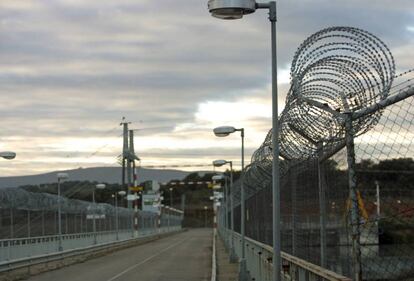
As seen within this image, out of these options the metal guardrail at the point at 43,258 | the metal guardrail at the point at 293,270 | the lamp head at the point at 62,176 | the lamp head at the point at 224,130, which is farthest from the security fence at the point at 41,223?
the metal guardrail at the point at 293,270

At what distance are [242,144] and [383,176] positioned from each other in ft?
60.1

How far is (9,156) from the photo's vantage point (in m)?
27.8

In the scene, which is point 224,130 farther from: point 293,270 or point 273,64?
point 293,270

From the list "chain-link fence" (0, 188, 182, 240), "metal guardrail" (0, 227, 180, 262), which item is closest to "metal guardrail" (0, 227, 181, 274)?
"metal guardrail" (0, 227, 180, 262)

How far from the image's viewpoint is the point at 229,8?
31.9 feet

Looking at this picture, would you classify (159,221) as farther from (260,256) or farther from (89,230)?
(260,256)

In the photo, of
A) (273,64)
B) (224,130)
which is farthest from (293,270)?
(224,130)

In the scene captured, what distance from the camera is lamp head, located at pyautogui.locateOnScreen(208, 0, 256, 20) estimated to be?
383 inches

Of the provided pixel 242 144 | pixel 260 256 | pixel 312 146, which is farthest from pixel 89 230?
pixel 312 146

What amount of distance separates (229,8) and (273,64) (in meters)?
1.44

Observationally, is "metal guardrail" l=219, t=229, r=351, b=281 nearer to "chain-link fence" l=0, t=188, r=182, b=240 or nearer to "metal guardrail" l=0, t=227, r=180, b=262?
"metal guardrail" l=0, t=227, r=180, b=262

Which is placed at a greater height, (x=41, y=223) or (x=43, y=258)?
(x=41, y=223)

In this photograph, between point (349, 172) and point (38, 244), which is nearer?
point (349, 172)

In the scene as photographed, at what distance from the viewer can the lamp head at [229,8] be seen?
973 centimetres
